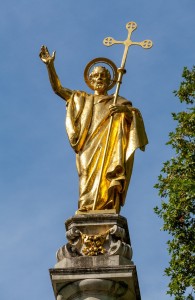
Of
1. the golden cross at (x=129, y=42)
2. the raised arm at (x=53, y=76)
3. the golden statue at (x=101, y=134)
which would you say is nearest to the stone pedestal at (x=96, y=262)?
the golden statue at (x=101, y=134)

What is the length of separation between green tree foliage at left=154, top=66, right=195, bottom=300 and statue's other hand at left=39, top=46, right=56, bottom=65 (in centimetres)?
817

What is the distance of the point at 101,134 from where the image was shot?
13133 mm

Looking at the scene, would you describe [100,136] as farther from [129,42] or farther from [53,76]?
[129,42]

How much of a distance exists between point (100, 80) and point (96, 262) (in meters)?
3.72

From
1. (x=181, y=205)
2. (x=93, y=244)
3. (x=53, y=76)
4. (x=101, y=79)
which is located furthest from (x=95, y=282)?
(x=181, y=205)

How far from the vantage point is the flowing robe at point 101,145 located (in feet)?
40.7

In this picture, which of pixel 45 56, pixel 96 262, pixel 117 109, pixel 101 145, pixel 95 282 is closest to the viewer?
pixel 95 282

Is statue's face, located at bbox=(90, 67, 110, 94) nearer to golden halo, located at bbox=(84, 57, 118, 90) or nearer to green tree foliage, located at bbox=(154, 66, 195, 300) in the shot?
golden halo, located at bbox=(84, 57, 118, 90)

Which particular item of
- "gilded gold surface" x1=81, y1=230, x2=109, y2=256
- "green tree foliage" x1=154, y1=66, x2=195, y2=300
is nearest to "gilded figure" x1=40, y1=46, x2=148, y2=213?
"gilded gold surface" x1=81, y1=230, x2=109, y2=256

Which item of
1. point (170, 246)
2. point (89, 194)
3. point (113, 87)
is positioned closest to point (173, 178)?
point (170, 246)

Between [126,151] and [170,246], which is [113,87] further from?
[170,246]

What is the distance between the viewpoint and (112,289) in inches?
436

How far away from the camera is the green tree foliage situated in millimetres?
20469

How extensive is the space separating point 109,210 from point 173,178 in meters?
10.4
